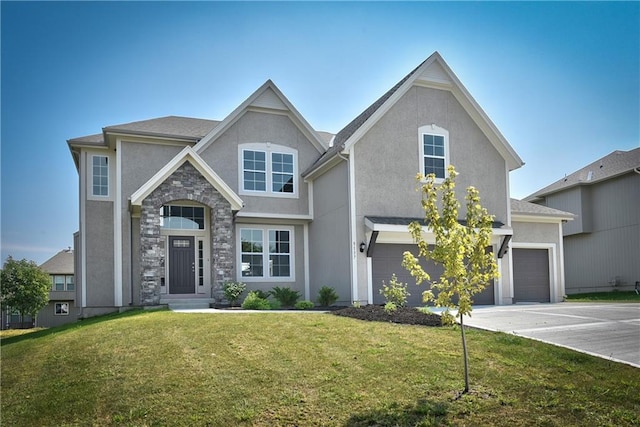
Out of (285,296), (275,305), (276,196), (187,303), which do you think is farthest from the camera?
(276,196)

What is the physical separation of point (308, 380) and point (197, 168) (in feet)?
37.2

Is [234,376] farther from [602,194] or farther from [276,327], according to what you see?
[602,194]

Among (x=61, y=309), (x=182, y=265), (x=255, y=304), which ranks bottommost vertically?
(x=61, y=309)

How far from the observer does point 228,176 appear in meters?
20.2

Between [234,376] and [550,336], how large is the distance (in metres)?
6.79

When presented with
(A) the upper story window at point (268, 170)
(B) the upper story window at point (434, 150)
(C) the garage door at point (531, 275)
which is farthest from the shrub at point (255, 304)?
(C) the garage door at point (531, 275)

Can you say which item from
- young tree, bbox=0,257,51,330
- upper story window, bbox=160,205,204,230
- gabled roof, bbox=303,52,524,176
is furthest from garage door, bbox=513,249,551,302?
young tree, bbox=0,257,51,330

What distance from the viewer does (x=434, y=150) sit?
19.9m

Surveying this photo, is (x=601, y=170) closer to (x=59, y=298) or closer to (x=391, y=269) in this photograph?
(x=391, y=269)

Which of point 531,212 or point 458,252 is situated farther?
point 531,212

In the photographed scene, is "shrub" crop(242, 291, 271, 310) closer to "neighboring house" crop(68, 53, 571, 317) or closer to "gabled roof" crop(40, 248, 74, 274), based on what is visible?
"neighboring house" crop(68, 53, 571, 317)

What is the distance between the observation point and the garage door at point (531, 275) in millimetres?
21745

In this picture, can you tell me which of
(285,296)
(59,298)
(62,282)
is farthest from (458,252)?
(62,282)

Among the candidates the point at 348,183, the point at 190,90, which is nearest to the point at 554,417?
the point at 348,183
